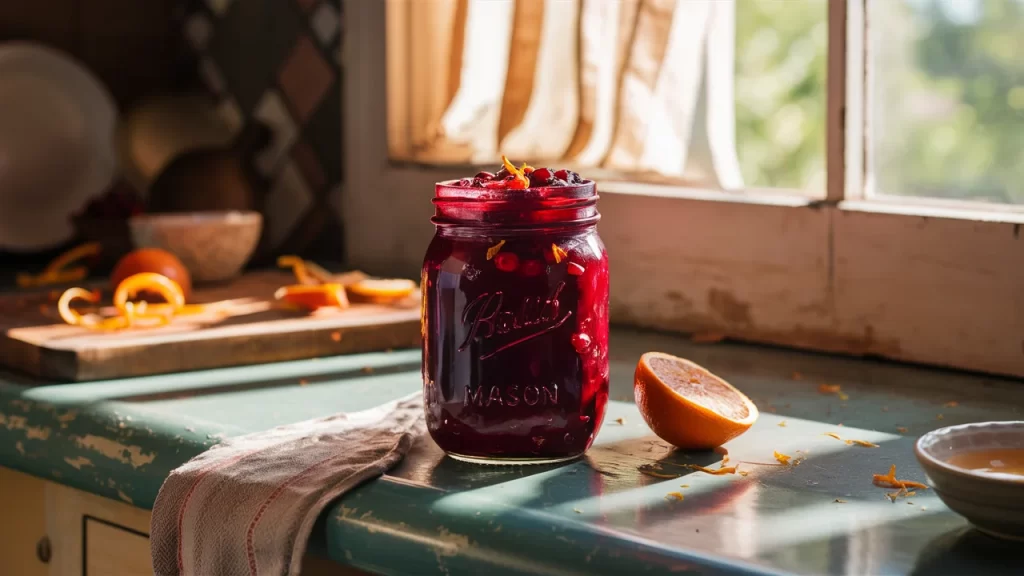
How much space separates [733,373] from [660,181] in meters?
0.34

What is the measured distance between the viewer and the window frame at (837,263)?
3.63ft

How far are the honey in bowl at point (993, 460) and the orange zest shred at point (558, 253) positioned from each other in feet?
0.88

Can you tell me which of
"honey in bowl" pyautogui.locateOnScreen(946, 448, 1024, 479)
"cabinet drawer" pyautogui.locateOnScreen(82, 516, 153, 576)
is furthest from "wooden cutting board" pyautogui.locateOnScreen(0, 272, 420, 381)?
"honey in bowl" pyautogui.locateOnScreen(946, 448, 1024, 479)

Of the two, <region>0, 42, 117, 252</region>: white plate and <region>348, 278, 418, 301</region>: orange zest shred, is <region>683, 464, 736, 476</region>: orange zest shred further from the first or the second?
<region>0, 42, 117, 252</region>: white plate

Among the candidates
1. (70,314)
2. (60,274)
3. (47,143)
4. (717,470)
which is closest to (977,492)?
(717,470)

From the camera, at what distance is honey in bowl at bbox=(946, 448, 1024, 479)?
679 millimetres

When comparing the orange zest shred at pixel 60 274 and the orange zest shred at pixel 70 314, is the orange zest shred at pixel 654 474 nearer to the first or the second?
the orange zest shred at pixel 70 314

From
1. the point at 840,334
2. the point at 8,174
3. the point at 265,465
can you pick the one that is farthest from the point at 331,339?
the point at 8,174

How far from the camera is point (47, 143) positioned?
1.89 meters

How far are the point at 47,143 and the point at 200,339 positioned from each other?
0.92 m

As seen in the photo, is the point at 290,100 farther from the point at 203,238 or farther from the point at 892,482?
the point at 892,482

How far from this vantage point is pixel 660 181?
1.39 meters

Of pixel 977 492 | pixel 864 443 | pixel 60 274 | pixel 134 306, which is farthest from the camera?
pixel 60 274

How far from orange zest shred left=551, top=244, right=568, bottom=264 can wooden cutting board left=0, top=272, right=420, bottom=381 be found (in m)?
0.48
